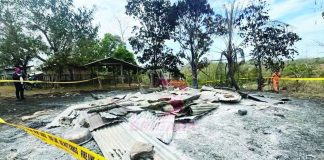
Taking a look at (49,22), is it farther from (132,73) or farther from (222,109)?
(222,109)

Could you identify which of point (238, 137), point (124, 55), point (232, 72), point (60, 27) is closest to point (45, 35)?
point (60, 27)

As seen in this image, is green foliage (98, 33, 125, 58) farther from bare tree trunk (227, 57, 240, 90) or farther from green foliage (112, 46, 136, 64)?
bare tree trunk (227, 57, 240, 90)

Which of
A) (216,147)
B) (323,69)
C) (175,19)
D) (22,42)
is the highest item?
(175,19)

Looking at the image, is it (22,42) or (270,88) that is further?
(22,42)

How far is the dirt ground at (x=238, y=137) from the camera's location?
509 centimetres

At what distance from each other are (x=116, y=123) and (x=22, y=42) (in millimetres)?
19297

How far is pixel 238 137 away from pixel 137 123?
2389 millimetres

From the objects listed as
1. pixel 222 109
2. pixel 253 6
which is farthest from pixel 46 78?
pixel 222 109

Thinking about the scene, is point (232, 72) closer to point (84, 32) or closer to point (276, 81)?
point (276, 81)

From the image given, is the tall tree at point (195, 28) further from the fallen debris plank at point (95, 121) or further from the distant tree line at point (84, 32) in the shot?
the fallen debris plank at point (95, 121)

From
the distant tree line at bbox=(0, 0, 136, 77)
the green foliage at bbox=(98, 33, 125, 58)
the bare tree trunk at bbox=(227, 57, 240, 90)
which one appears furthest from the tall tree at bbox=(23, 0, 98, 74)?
the bare tree trunk at bbox=(227, 57, 240, 90)

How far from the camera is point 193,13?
74.9 ft

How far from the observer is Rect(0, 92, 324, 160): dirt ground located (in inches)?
200

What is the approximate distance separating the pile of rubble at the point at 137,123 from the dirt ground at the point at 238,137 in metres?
0.26
